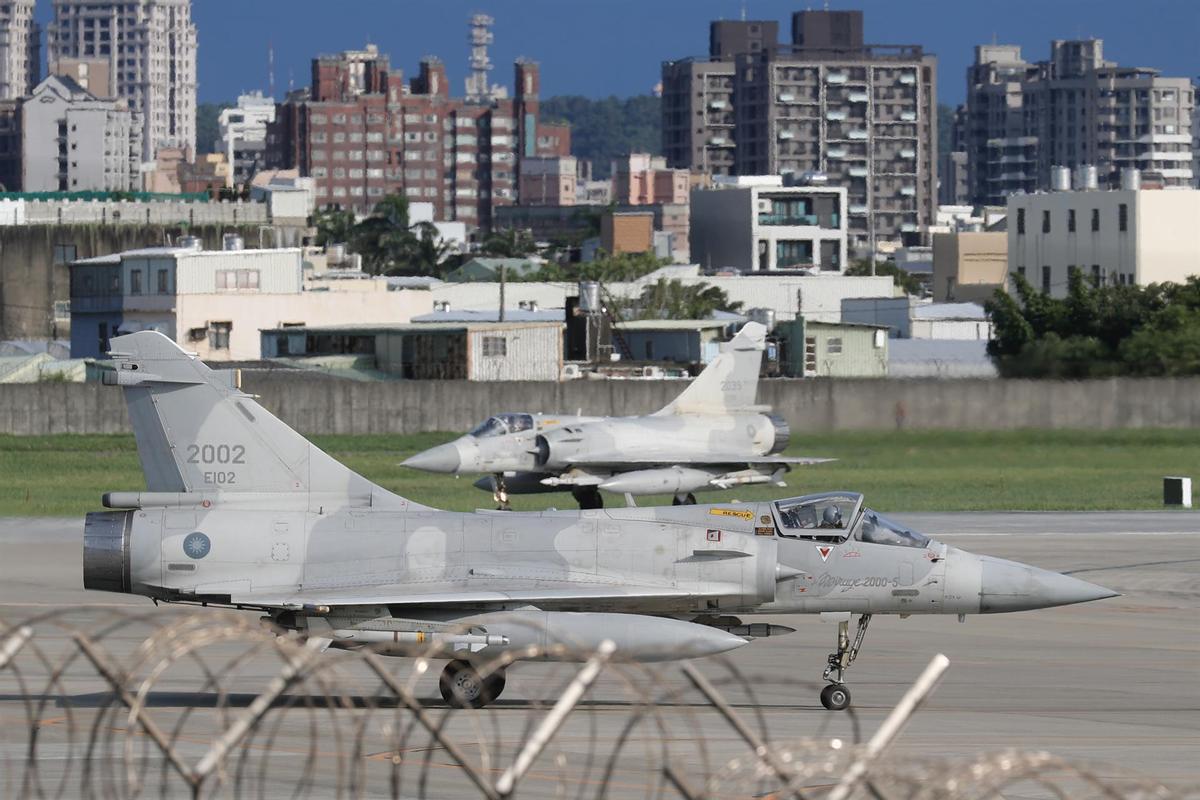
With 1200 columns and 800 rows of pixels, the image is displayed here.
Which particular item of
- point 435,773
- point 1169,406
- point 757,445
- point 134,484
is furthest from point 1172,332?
point 435,773

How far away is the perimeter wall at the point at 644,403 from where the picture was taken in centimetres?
5881

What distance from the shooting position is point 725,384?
4397 centimetres

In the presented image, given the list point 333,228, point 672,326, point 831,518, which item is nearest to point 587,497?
point 831,518

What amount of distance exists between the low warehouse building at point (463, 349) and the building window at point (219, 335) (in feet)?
33.2

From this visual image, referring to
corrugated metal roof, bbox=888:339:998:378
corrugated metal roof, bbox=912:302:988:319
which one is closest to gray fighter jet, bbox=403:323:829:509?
corrugated metal roof, bbox=888:339:998:378

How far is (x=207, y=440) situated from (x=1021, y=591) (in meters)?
9.37

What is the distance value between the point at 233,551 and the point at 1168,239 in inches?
3365

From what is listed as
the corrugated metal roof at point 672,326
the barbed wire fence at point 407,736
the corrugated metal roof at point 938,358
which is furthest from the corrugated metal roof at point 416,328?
the barbed wire fence at point 407,736

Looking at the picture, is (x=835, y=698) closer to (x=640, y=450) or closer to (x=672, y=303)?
(x=640, y=450)

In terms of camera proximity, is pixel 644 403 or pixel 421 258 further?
pixel 421 258

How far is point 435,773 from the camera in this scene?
17.1 m

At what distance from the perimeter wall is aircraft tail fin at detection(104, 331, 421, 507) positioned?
121 ft

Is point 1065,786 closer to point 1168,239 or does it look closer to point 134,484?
point 134,484

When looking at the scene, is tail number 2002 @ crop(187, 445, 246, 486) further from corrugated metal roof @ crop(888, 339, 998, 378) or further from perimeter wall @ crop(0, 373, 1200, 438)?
corrugated metal roof @ crop(888, 339, 998, 378)
